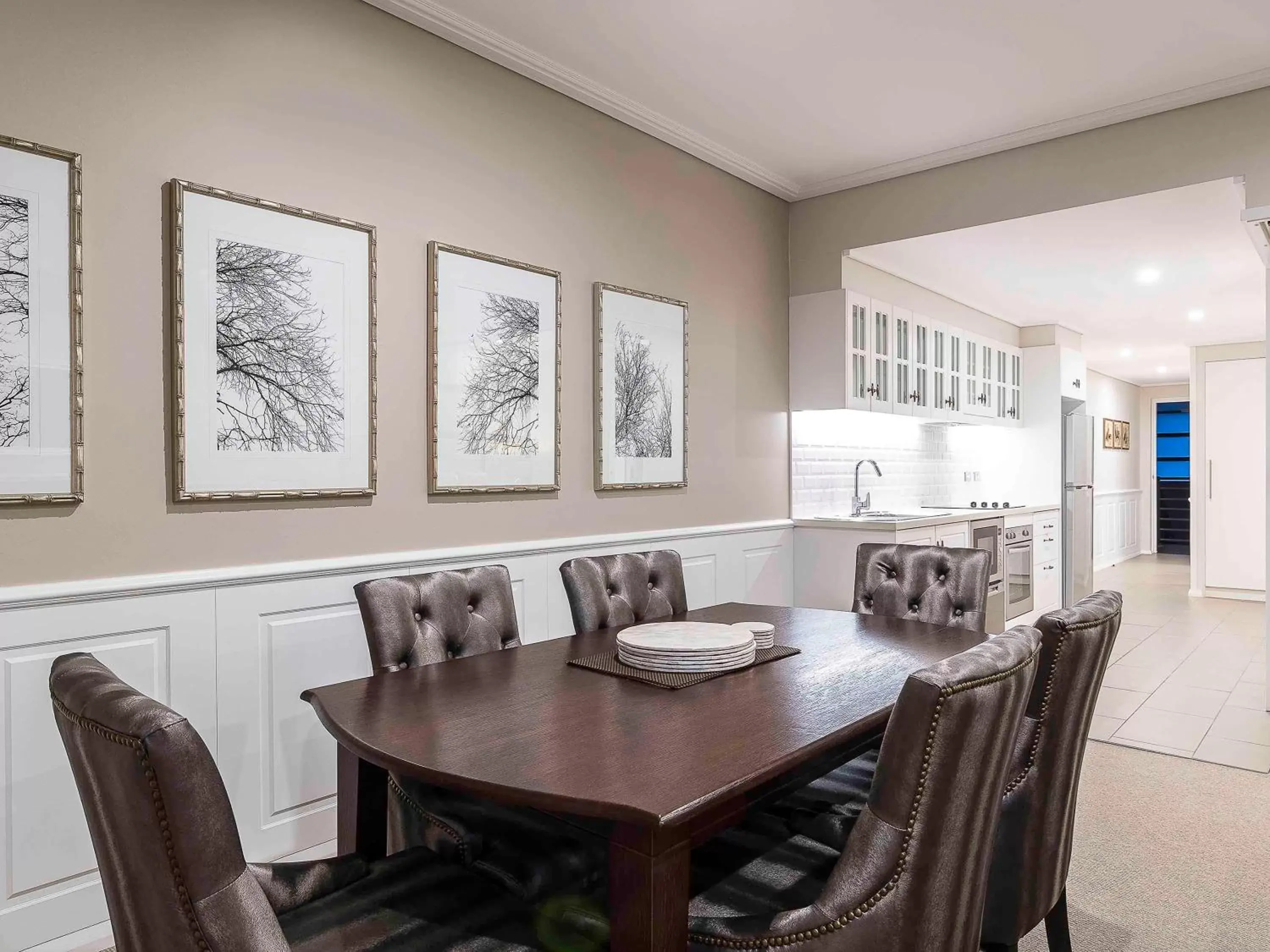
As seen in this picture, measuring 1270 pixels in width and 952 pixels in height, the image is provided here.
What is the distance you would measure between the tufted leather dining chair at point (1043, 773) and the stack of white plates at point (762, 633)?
0.67 metres

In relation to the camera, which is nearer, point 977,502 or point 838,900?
point 838,900

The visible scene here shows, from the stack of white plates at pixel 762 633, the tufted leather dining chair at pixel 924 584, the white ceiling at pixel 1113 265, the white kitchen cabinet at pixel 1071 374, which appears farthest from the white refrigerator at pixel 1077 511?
the stack of white plates at pixel 762 633

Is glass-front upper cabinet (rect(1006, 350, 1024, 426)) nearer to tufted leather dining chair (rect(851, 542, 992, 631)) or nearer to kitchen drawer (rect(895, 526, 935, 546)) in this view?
kitchen drawer (rect(895, 526, 935, 546))

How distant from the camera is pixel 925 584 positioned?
9.57 ft

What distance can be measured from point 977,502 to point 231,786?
6.24 meters

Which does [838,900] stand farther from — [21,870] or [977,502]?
[977,502]

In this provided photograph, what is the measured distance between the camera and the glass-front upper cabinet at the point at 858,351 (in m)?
4.84

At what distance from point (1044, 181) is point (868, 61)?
4.18 ft

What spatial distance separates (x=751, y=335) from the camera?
476 cm

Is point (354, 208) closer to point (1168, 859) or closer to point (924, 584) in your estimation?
point (924, 584)

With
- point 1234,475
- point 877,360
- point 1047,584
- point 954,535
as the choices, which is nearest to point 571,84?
point 877,360

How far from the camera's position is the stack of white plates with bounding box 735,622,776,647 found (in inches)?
89.0

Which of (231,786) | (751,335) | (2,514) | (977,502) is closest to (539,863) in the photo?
(231,786)

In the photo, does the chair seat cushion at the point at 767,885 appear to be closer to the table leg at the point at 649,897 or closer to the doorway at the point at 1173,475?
the table leg at the point at 649,897
